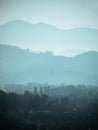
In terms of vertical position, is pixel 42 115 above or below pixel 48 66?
below

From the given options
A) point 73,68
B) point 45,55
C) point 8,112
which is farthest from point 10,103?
point 45,55

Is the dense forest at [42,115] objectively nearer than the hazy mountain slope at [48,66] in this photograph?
Yes

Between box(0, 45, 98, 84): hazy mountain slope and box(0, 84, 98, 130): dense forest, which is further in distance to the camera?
box(0, 45, 98, 84): hazy mountain slope

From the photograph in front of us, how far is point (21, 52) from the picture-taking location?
50906 millimetres

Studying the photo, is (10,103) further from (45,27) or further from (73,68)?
(45,27)

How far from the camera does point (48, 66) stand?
43.2 metres

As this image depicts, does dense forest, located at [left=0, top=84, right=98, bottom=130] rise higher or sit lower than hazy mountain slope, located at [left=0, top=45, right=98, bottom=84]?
lower

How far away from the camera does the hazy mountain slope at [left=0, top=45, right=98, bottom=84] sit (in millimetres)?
37188

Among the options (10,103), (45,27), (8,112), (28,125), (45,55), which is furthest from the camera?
(45,27)

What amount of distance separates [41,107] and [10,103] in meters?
0.93

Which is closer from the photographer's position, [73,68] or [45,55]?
[73,68]

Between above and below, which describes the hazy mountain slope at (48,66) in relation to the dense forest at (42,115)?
above

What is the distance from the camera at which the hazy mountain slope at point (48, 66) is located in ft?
122

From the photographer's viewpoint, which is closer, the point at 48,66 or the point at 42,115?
the point at 42,115
